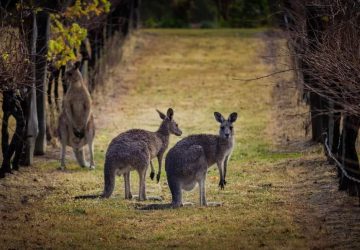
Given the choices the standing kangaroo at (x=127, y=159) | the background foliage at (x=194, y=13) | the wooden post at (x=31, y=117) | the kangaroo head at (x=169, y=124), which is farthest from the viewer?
the background foliage at (x=194, y=13)

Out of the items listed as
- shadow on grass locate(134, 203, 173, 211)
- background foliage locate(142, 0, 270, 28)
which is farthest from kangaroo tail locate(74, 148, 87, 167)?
background foliage locate(142, 0, 270, 28)

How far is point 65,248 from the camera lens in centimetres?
1023

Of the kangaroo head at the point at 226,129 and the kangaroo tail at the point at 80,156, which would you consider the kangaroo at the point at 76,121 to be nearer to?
the kangaroo tail at the point at 80,156

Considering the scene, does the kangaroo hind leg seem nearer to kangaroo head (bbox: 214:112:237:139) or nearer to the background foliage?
kangaroo head (bbox: 214:112:237:139)

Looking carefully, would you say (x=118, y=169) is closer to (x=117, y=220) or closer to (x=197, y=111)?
(x=117, y=220)

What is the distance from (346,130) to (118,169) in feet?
10.7

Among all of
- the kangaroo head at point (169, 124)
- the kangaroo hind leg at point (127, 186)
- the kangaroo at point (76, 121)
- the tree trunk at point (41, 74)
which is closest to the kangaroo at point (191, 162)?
the kangaroo hind leg at point (127, 186)

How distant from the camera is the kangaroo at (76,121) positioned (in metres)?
17.2

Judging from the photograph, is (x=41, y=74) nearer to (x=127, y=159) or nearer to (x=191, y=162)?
(x=127, y=159)

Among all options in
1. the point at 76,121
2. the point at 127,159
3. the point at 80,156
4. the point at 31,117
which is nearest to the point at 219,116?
the point at 127,159

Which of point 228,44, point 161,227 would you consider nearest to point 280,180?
point 161,227

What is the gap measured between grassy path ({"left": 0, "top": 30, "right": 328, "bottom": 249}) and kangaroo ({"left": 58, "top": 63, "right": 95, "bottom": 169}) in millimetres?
347

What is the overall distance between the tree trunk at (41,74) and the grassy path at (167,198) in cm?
91

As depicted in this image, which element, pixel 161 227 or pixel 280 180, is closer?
pixel 161 227
